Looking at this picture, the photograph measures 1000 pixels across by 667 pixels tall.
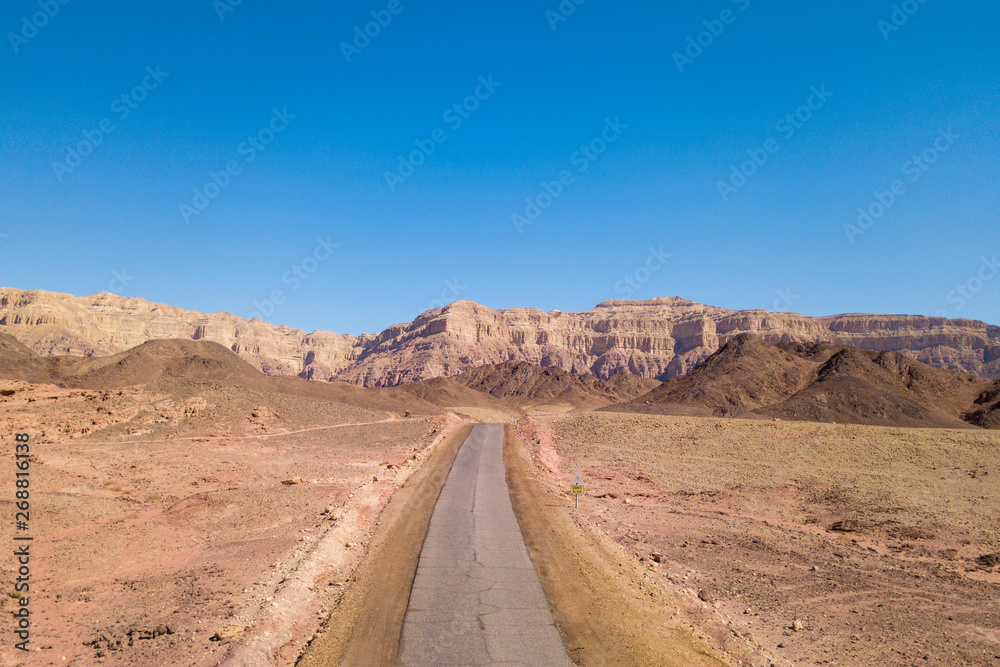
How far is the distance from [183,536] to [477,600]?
38.4 feet

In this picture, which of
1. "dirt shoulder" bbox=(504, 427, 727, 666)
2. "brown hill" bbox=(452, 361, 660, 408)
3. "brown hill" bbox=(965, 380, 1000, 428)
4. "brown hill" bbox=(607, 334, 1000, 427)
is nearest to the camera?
"dirt shoulder" bbox=(504, 427, 727, 666)

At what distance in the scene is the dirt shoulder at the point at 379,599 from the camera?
29.4 feet

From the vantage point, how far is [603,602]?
11.4m

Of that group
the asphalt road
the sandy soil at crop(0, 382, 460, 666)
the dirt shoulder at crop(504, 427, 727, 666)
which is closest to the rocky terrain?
the sandy soil at crop(0, 382, 460, 666)

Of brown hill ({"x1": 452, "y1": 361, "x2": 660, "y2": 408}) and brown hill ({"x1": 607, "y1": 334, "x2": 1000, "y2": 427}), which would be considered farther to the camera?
brown hill ({"x1": 452, "y1": 361, "x2": 660, "y2": 408})

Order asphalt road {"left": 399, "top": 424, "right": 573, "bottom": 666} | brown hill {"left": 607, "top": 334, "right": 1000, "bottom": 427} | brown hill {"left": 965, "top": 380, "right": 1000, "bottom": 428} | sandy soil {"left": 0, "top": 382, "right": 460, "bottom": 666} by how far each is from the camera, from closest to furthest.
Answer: asphalt road {"left": 399, "top": 424, "right": 573, "bottom": 666}, sandy soil {"left": 0, "top": 382, "right": 460, "bottom": 666}, brown hill {"left": 965, "top": 380, "right": 1000, "bottom": 428}, brown hill {"left": 607, "top": 334, "right": 1000, "bottom": 427}

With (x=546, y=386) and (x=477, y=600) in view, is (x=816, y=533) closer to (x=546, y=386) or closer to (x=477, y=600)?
(x=477, y=600)

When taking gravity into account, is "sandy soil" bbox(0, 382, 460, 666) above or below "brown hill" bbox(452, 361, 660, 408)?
below

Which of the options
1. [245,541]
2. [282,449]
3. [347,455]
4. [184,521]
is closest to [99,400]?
[282,449]

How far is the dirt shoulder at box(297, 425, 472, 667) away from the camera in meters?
8.95

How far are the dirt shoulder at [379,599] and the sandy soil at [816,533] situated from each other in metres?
5.96

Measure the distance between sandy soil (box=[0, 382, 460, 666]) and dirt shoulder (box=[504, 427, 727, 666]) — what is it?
201 inches

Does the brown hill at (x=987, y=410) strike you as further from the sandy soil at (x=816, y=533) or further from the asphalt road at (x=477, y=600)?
the asphalt road at (x=477, y=600)

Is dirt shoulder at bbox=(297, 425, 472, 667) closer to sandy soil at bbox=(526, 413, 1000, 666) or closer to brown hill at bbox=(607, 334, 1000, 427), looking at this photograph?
sandy soil at bbox=(526, 413, 1000, 666)
